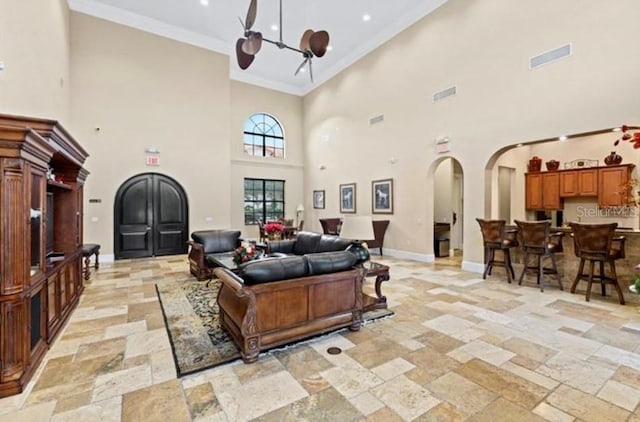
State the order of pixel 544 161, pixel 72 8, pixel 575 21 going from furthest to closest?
1. pixel 544 161
2. pixel 72 8
3. pixel 575 21

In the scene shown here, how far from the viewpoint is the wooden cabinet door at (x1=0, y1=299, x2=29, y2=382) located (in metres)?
2.29

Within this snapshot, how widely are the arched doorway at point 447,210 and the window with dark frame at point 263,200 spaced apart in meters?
6.00

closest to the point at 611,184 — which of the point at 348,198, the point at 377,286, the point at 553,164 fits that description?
the point at 553,164

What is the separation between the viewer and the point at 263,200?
11.8 meters

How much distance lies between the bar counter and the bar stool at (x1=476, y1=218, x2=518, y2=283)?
0.68ft

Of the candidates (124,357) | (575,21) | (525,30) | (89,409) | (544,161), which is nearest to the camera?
(89,409)

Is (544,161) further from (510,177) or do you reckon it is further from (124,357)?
(124,357)

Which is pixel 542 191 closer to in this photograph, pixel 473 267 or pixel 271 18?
pixel 473 267

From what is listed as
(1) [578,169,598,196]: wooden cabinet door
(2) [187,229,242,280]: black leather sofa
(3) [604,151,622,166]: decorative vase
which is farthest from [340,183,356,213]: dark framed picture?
(3) [604,151,622,166]: decorative vase

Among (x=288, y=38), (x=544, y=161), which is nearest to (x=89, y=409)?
(x=288, y=38)

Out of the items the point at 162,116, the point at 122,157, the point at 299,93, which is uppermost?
the point at 299,93

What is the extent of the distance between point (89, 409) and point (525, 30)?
25.8 feet

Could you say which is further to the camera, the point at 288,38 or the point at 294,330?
the point at 288,38

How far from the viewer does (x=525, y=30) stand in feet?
18.0
